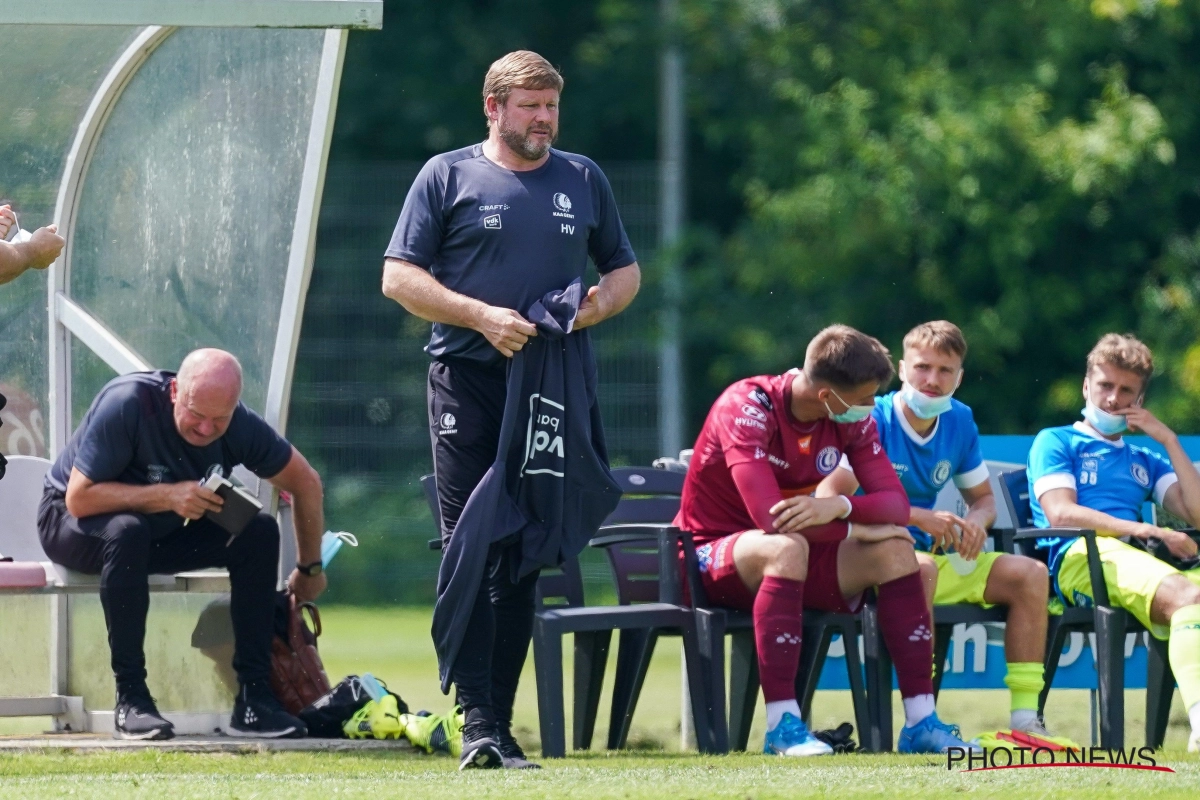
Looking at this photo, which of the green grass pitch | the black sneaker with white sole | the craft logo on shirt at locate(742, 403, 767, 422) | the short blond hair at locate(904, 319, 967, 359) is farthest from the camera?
the short blond hair at locate(904, 319, 967, 359)

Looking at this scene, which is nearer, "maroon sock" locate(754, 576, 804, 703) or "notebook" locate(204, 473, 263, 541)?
"maroon sock" locate(754, 576, 804, 703)

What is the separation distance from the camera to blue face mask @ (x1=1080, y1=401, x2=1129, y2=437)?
23.2 ft

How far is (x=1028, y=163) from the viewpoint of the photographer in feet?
47.9

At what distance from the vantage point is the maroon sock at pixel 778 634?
604 cm

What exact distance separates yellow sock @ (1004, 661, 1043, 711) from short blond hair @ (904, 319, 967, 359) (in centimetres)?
112

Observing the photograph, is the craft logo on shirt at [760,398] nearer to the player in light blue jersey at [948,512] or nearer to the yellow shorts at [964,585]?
the player in light blue jersey at [948,512]

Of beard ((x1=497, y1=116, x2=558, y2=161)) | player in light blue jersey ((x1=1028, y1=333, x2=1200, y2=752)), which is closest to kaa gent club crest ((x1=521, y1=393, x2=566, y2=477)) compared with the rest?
beard ((x1=497, y1=116, x2=558, y2=161))

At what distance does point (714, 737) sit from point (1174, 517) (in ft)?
7.09

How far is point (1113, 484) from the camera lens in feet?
23.3

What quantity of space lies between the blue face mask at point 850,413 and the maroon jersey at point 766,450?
6 centimetres

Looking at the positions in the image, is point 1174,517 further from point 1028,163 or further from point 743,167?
point 743,167

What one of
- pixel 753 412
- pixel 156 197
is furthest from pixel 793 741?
pixel 156 197

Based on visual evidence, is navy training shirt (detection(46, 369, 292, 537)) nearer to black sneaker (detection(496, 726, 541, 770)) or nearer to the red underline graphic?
black sneaker (detection(496, 726, 541, 770))

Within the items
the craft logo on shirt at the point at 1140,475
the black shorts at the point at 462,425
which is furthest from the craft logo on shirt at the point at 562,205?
the craft logo on shirt at the point at 1140,475
